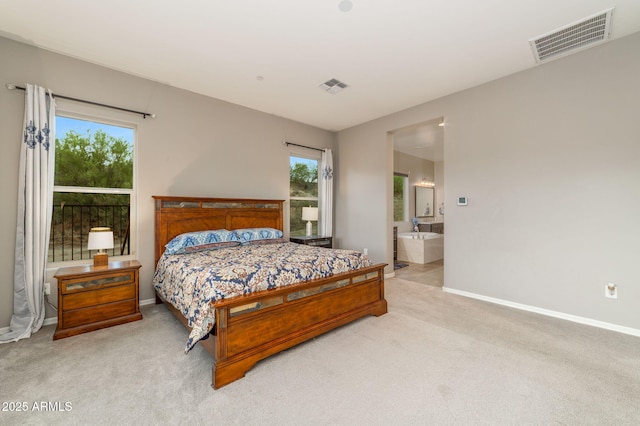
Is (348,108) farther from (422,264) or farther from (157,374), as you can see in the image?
(157,374)

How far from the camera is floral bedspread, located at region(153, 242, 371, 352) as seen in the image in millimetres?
1979

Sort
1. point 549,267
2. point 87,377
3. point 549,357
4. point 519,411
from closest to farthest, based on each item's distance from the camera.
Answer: point 519,411 → point 87,377 → point 549,357 → point 549,267

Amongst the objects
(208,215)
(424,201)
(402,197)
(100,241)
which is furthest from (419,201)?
(100,241)

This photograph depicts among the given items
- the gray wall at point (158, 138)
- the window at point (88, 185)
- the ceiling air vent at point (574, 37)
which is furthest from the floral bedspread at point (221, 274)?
the ceiling air vent at point (574, 37)

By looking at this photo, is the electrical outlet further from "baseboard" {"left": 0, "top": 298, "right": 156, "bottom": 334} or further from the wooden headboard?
"baseboard" {"left": 0, "top": 298, "right": 156, "bottom": 334}

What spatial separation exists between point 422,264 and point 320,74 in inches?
177

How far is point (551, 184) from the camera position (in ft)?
10.2

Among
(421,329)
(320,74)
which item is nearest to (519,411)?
(421,329)

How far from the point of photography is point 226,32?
2570 millimetres

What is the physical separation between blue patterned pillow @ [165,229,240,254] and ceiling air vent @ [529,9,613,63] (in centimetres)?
402

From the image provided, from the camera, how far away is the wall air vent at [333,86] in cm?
356

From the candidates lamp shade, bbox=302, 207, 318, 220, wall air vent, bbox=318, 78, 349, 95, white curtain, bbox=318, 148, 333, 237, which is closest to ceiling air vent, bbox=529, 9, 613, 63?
wall air vent, bbox=318, 78, 349, 95

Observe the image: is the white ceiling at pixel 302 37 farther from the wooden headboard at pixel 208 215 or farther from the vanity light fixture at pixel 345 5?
the wooden headboard at pixel 208 215

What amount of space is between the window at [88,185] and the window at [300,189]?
2524 mm
